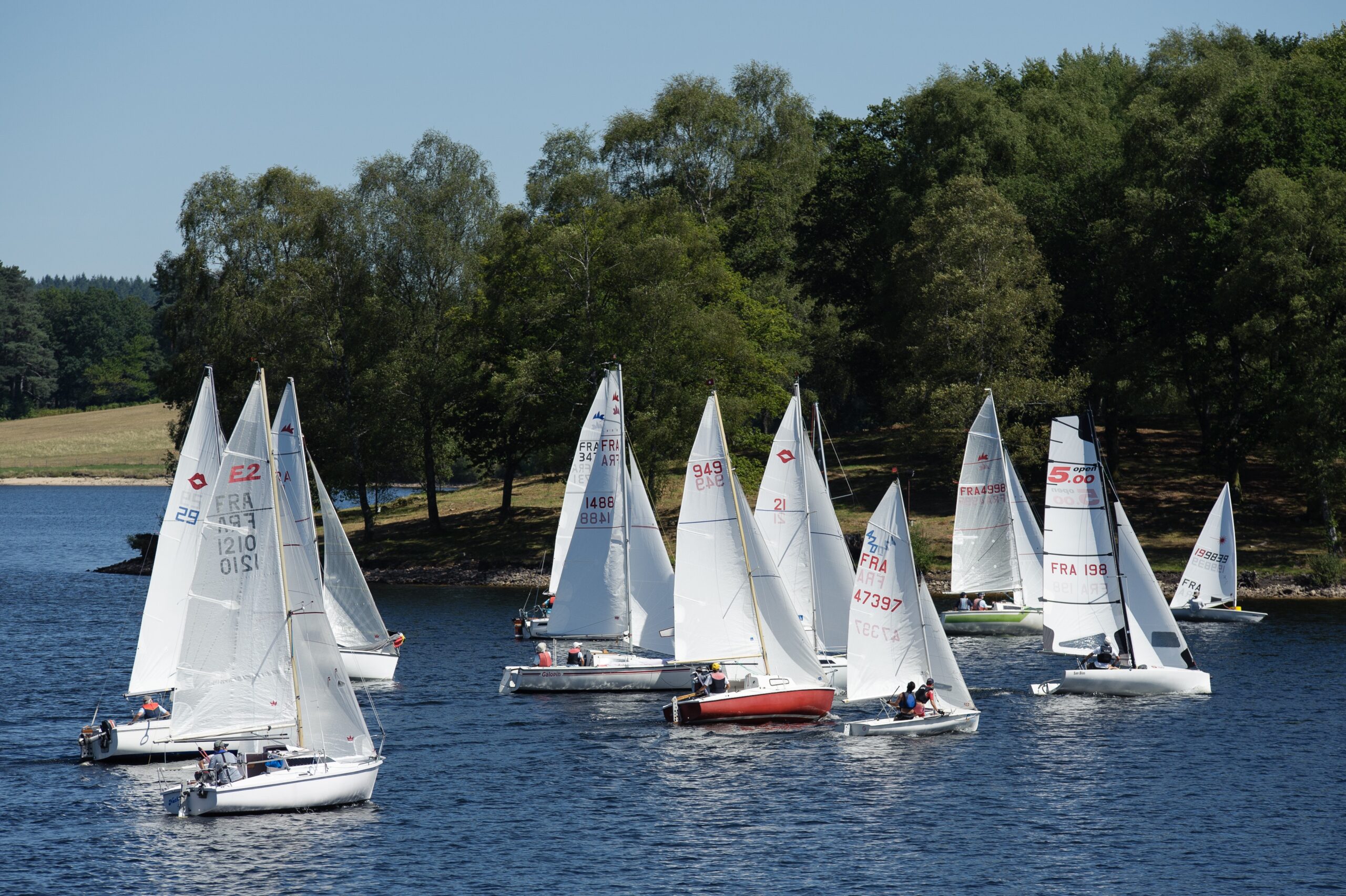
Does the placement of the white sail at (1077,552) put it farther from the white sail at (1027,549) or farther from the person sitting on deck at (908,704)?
the white sail at (1027,549)

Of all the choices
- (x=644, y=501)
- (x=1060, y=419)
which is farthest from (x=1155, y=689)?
(x=644, y=501)

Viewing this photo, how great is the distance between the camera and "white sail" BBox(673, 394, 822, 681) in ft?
160

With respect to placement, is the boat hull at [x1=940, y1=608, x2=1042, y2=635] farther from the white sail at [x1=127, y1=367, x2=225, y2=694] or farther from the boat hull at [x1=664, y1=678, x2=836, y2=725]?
the white sail at [x1=127, y1=367, x2=225, y2=694]

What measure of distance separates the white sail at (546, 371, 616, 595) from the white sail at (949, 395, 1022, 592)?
21478 mm

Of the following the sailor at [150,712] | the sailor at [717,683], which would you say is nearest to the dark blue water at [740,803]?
the sailor at [717,683]

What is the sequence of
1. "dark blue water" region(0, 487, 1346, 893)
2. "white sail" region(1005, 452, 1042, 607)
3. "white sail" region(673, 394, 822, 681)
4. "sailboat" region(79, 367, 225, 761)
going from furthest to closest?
"white sail" region(1005, 452, 1042, 607) < "white sail" region(673, 394, 822, 681) < "sailboat" region(79, 367, 225, 761) < "dark blue water" region(0, 487, 1346, 893)

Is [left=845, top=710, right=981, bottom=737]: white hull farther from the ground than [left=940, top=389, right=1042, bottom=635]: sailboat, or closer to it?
closer to it

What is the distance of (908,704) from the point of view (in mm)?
45844

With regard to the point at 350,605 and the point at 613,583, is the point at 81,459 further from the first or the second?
the point at 613,583

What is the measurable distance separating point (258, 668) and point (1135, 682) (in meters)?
33.2

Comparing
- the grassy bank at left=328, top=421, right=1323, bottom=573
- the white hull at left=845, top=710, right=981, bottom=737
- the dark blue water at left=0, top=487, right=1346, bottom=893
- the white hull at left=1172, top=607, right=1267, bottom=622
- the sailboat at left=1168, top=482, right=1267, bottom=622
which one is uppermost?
the grassy bank at left=328, top=421, right=1323, bottom=573

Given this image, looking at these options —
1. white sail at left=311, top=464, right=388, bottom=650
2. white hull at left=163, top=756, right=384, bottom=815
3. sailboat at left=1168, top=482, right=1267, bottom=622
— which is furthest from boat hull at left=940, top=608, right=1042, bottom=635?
white hull at left=163, top=756, right=384, bottom=815

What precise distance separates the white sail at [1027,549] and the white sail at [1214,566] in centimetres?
730

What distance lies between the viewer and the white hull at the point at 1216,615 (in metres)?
69.0
